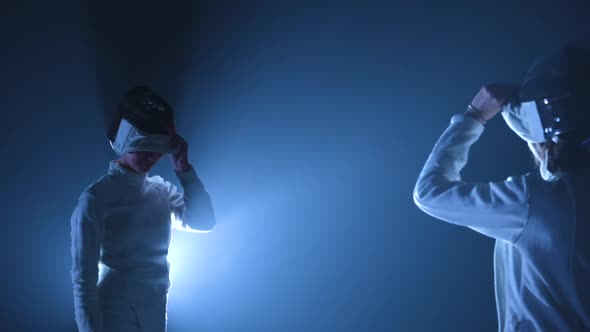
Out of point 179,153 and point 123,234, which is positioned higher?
point 179,153

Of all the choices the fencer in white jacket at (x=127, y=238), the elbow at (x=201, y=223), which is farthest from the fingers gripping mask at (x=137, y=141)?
the elbow at (x=201, y=223)

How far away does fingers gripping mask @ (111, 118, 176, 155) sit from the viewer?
144 cm

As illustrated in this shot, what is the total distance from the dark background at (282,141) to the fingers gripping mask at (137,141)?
0.55m

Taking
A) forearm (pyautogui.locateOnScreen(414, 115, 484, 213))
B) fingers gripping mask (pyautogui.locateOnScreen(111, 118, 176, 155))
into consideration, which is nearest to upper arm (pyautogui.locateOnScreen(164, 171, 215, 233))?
fingers gripping mask (pyautogui.locateOnScreen(111, 118, 176, 155))

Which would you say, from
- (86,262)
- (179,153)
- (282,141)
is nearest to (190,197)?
(179,153)

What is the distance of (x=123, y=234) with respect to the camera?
1.46 metres

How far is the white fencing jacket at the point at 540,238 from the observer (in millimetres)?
1076

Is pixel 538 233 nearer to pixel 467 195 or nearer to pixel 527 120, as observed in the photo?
pixel 467 195

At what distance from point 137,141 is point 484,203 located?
3.23 ft

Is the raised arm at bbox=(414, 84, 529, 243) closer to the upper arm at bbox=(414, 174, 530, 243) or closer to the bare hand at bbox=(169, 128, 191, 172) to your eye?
the upper arm at bbox=(414, 174, 530, 243)

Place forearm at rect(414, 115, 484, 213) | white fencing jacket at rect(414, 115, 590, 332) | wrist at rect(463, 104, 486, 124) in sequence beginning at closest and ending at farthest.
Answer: white fencing jacket at rect(414, 115, 590, 332)
forearm at rect(414, 115, 484, 213)
wrist at rect(463, 104, 486, 124)

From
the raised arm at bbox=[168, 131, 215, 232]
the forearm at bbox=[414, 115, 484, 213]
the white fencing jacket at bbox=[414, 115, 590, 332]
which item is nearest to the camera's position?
the white fencing jacket at bbox=[414, 115, 590, 332]

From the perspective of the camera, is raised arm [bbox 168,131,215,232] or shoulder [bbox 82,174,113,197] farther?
raised arm [bbox 168,131,215,232]

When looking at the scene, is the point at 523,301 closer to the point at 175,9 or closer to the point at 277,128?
the point at 277,128
